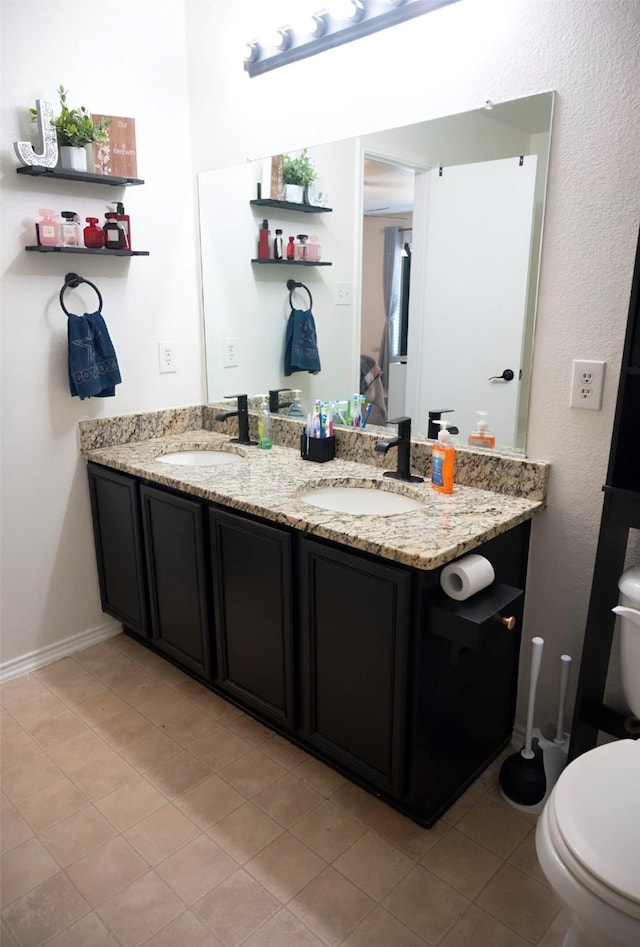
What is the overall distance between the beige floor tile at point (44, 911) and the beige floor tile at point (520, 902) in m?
0.93

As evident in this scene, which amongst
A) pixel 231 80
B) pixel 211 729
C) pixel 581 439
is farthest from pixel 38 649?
pixel 231 80

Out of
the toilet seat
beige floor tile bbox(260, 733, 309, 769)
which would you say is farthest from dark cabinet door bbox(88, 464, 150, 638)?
the toilet seat

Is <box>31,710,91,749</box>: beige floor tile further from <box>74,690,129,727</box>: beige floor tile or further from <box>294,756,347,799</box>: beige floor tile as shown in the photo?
<box>294,756,347,799</box>: beige floor tile

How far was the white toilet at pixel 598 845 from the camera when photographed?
1005mm

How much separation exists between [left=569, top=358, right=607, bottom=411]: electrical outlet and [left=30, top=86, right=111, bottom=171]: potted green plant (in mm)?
1681

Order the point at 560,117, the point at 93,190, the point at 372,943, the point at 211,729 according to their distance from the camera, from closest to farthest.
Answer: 1. the point at 372,943
2. the point at 560,117
3. the point at 211,729
4. the point at 93,190

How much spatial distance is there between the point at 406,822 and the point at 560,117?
183cm

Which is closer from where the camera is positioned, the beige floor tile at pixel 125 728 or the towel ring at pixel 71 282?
the beige floor tile at pixel 125 728

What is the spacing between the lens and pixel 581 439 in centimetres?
166

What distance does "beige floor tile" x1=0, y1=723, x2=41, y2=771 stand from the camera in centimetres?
193

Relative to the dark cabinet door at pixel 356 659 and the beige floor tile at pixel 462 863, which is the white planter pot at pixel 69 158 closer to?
the dark cabinet door at pixel 356 659

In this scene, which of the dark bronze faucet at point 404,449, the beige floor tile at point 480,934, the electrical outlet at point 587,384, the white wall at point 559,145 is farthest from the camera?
the dark bronze faucet at point 404,449

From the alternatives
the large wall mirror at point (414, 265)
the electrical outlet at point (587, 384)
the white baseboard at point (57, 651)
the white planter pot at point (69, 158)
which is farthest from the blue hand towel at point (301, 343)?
the white baseboard at point (57, 651)

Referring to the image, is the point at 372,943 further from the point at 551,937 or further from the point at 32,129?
the point at 32,129
